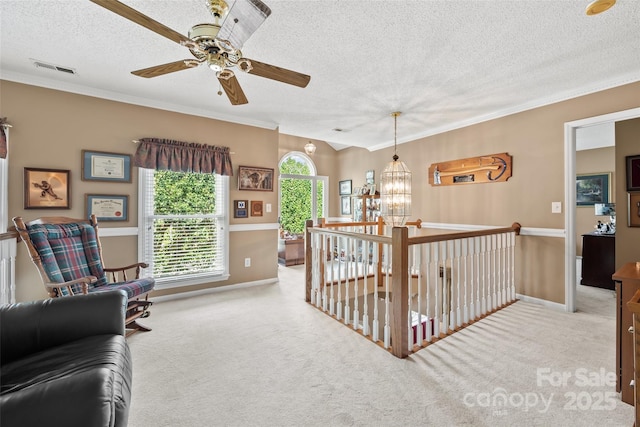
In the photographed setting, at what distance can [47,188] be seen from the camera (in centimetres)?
290

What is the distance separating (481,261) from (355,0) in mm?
2729

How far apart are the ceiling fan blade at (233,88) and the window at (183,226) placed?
1.79 meters

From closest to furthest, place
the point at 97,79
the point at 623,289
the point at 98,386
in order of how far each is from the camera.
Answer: the point at 98,386
the point at 623,289
the point at 97,79

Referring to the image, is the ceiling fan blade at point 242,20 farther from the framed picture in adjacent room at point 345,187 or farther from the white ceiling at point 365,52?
the framed picture in adjacent room at point 345,187

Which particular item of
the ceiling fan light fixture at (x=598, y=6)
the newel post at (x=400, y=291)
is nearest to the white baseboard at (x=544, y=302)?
the newel post at (x=400, y=291)

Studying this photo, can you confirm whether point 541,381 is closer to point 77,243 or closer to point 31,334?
point 31,334

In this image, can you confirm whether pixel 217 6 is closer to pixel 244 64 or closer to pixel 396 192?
pixel 244 64

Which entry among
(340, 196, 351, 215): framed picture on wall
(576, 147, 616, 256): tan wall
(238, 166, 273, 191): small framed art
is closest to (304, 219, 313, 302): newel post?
(238, 166, 273, 191): small framed art

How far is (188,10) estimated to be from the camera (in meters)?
1.86

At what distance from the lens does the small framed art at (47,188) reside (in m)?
2.82

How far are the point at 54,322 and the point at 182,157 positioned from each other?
96.4 inches

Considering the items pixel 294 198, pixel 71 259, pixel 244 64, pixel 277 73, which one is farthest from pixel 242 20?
pixel 294 198

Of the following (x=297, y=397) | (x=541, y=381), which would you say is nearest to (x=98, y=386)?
(x=297, y=397)

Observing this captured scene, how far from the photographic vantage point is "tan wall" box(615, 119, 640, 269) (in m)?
3.52
